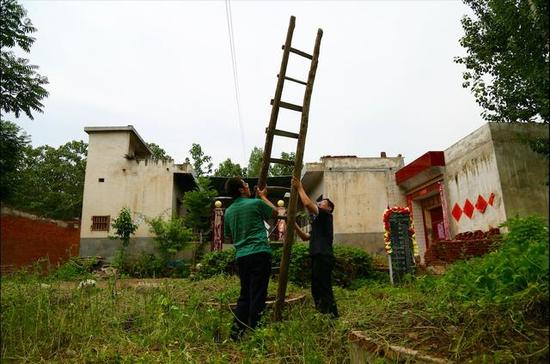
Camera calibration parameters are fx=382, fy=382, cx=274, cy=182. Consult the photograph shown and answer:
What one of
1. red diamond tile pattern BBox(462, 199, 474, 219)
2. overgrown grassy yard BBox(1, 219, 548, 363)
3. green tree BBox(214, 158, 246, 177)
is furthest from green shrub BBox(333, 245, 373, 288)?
green tree BBox(214, 158, 246, 177)

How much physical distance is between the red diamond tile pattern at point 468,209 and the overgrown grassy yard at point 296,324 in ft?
21.8

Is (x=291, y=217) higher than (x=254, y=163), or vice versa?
(x=254, y=163)

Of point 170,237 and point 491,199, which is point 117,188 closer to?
point 170,237

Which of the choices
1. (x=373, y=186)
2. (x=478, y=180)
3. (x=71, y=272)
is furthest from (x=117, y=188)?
(x=478, y=180)

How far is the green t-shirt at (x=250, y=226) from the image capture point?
3.97 meters

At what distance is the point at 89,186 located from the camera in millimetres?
16562

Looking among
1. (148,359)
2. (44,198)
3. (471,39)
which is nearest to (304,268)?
(148,359)

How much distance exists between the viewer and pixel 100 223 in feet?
53.5

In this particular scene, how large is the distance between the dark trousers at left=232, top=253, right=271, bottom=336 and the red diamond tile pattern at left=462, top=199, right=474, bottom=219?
7.84m

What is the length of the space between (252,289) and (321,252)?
0.97 metres

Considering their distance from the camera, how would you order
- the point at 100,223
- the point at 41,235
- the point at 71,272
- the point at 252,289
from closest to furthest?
the point at 252,289
the point at 71,272
the point at 41,235
the point at 100,223

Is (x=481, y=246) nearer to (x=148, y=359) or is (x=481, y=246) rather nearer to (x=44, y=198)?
(x=148, y=359)

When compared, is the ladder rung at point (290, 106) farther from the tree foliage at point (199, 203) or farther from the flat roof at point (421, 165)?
the tree foliage at point (199, 203)

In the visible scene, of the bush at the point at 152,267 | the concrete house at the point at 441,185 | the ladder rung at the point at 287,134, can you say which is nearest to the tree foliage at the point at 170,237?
the bush at the point at 152,267
